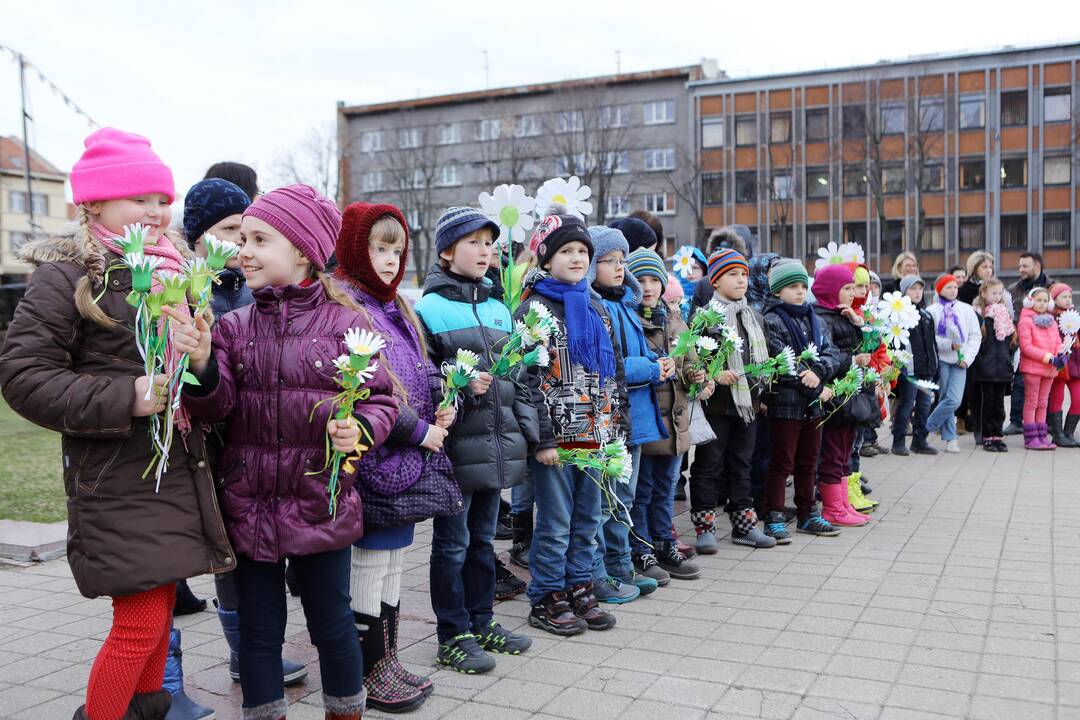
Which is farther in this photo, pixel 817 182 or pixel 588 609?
pixel 817 182

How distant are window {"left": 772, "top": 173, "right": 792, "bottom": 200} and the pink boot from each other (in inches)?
1884

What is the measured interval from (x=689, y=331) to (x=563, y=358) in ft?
4.47

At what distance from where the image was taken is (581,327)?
4855 mm

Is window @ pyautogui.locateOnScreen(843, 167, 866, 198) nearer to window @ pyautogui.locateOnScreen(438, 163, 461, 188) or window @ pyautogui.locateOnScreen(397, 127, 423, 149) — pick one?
window @ pyautogui.locateOnScreen(438, 163, 461, 188)

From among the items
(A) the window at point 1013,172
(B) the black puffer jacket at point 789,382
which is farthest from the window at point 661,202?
(B) the black puffer jacket at point 789,382

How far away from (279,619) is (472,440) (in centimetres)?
126

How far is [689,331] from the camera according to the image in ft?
19.5

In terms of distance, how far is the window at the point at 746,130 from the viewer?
54.0m

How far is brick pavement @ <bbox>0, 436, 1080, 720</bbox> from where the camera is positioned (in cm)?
381

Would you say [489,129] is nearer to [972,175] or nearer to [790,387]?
[972,175]

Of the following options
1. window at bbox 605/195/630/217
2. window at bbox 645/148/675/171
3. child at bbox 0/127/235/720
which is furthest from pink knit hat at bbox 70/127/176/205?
window at bbox 645/148/675/171

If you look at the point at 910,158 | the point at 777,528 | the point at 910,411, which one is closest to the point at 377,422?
the point at 777,528

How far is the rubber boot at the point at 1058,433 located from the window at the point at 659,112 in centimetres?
4575

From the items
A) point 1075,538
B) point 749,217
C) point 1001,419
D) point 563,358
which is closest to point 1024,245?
point 749,217
